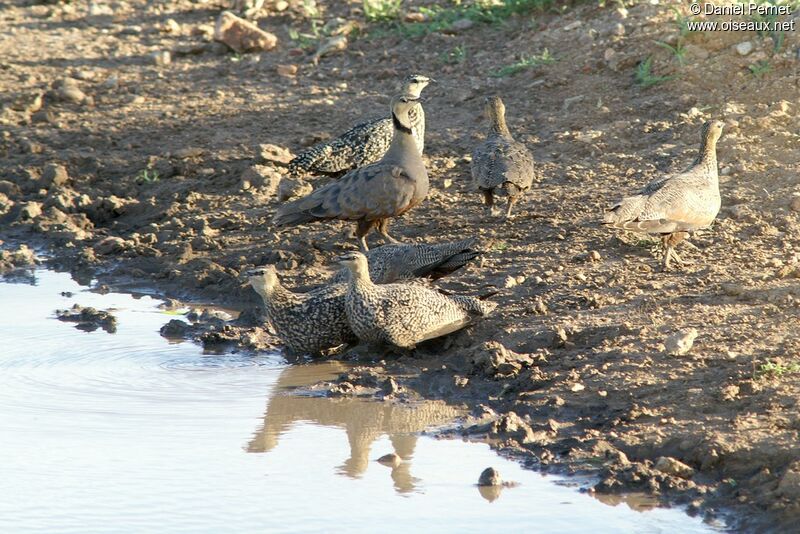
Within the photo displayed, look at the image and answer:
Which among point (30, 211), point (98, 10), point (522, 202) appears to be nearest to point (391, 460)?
point (522, 202)

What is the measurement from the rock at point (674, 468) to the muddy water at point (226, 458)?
271 mm

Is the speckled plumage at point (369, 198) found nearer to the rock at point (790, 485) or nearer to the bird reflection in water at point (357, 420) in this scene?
the bird reflection in water at point (357, 420)

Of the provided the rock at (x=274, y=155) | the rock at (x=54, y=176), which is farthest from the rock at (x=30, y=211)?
the rock at (x=274, y=155)

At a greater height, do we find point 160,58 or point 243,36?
point 243,36

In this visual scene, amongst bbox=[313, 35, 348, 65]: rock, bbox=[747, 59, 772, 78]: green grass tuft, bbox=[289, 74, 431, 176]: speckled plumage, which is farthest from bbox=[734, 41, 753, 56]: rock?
bbox=[313, 35, 348, 65]: rock

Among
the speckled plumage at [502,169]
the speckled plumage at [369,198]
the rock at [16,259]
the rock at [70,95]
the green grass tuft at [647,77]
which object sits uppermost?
the green grass tuft at [647,77]

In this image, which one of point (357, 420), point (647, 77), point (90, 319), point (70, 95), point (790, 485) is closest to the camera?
point (790, 485)

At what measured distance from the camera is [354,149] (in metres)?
11.3

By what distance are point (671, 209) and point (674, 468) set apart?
2.92 m

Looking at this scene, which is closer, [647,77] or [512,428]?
[512,428]

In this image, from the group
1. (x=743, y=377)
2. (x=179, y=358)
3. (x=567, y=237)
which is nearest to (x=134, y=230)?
(x=179, y=358)

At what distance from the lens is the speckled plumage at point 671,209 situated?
28.3 ft

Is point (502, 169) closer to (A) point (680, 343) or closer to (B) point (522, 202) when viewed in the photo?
(B) point (522, 202)

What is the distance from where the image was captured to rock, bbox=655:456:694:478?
620 cm
